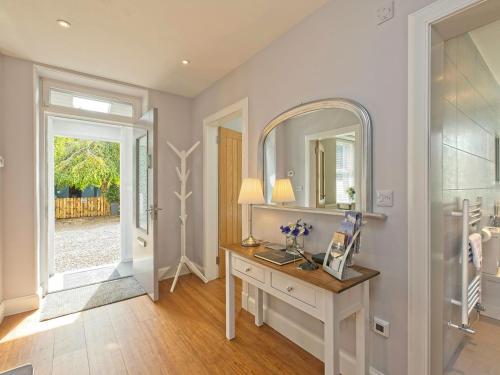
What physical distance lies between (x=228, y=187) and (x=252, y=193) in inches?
53.9

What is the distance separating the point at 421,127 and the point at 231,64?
1.98 m

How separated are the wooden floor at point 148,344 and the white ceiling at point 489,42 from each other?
2.83 meters

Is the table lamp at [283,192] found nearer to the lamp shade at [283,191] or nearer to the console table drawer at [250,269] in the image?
the lamp shade at [283,191]

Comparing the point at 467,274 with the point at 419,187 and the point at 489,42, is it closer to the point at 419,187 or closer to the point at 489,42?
the point at 419,187

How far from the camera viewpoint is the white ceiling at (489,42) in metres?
1.86

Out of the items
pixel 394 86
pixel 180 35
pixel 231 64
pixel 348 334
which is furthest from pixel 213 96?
pixel 348 334

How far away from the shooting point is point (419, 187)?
125 cm

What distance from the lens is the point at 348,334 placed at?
162 centimetres

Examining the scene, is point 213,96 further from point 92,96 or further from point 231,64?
point 92,96

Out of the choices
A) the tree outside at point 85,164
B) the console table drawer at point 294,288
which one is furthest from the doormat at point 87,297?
the tree outside at point 85,164

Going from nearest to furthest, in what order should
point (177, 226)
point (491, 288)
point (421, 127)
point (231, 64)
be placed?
point (421, 127) → point (491, 288) → point (231, 64) → point (177, 226)

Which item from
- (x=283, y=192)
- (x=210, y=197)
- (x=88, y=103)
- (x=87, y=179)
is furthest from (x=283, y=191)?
(x=87, y=179)

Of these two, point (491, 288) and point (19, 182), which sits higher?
point (19, 182)

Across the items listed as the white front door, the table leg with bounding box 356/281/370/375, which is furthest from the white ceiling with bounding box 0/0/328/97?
the table leg with bounding box 356/281/370/375
